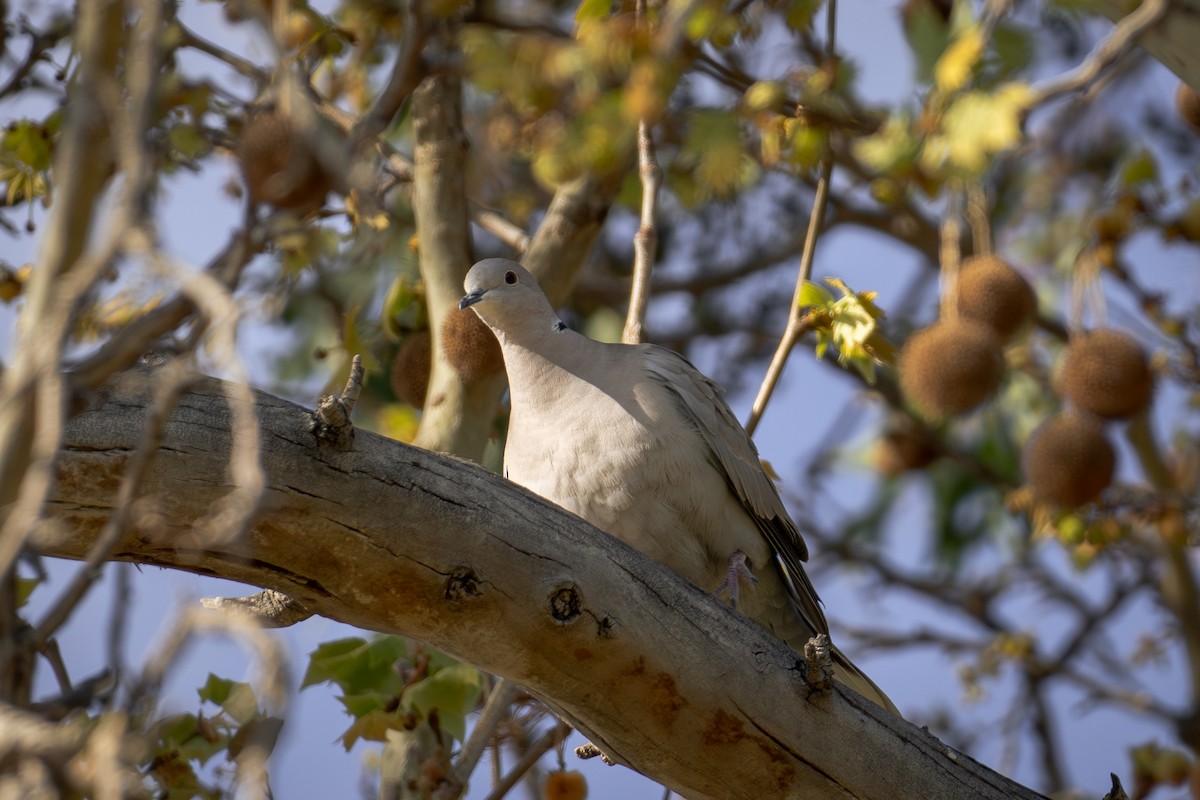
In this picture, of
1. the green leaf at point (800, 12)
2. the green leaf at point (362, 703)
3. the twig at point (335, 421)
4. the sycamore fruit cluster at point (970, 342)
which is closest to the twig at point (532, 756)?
the green leaf at point (362, 703)

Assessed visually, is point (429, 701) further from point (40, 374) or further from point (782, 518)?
point (40, 374)

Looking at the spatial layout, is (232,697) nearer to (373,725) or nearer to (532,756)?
(373,725)

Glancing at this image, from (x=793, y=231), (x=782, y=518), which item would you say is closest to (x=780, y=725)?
(x=782, y=518)

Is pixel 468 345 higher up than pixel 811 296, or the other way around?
pixel 811 296

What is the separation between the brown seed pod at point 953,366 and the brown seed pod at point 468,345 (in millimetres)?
1440

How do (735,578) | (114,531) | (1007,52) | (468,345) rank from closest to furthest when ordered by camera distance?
(114,531) → (1007,52) → (735,578) → (468,345)

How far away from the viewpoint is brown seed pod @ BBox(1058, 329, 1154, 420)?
181 inches

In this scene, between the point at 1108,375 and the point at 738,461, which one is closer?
the point at 738,461

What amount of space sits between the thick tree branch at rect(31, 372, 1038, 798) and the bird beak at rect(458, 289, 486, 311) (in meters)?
1.18

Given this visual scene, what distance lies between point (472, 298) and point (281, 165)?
0.72 m

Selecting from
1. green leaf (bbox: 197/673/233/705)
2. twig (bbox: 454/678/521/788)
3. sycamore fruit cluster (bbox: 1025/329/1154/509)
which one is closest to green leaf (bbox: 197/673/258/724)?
green leaf (bbox: 197/673/233/705)

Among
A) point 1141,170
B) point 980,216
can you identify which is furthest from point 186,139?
point 1141,170

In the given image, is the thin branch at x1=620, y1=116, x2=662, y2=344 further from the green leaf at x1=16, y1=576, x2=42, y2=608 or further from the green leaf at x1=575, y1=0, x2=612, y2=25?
the green leaf at x1=16, y1=576, x2=42, y2=608

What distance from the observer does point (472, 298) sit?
369 cm
